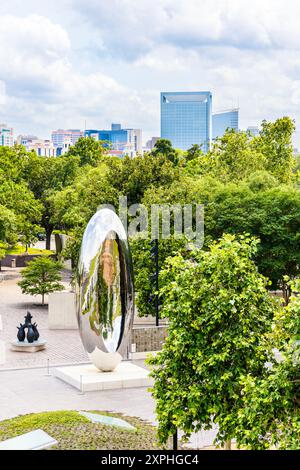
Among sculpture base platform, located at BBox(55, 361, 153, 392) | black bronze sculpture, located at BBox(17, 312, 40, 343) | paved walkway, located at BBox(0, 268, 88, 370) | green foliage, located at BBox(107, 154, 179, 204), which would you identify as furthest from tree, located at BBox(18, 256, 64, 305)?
sculpture base platform, located at BBox(55, 361, 153, 392)

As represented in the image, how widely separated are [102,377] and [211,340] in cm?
974

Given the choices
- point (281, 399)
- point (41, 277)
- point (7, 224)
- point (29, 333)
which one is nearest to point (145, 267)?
point (29, 333)

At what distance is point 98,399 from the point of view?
22.0 m

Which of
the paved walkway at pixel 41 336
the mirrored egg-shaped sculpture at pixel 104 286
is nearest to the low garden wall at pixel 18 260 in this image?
the paved walkway at pixel 41 336

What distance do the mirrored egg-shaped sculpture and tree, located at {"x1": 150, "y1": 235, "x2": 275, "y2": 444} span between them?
26.1 feet

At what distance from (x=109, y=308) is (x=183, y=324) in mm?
8446

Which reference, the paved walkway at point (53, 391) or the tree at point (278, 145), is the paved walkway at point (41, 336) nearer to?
the paved walkway at point (53, 391)

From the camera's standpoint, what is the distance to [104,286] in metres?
22.5

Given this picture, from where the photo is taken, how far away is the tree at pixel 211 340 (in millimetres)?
13844

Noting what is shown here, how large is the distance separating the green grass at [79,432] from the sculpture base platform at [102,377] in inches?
177

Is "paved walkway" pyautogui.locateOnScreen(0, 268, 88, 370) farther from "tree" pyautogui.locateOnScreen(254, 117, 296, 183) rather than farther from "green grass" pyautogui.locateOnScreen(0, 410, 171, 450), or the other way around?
"tree" pyautogui.locateOnScreen(254, 117, 296, 183)

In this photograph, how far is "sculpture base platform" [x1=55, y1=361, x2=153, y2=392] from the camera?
22.9 metres
